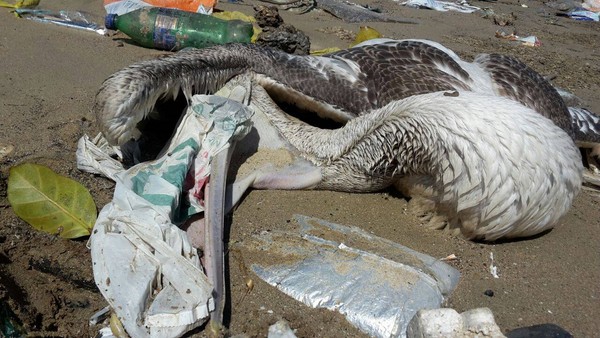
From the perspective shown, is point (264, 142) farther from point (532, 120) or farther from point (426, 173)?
point (532, 120)

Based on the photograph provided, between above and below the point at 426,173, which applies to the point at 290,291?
below

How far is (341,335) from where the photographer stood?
7.48 ft

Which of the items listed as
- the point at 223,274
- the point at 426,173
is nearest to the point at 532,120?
the point at 426,173

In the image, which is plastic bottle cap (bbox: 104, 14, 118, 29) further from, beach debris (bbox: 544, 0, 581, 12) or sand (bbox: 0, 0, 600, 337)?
beach debris (bbox: 544, 0, 581, 12)

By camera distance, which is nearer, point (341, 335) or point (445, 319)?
point (445, 319)

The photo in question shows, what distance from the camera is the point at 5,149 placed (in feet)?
10.3

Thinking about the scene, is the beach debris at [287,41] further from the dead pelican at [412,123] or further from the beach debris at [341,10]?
the beach debris at [341,10]

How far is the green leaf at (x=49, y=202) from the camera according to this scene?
2617mm

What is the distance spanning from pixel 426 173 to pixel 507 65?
1.20 m

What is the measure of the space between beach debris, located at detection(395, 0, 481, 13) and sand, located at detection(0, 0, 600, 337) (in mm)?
5471

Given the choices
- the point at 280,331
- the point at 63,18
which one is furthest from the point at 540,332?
the point at 63,18

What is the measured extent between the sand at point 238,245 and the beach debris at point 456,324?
0.32m

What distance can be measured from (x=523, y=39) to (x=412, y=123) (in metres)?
5.99

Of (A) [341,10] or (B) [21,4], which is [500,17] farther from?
(B) [21,4]
